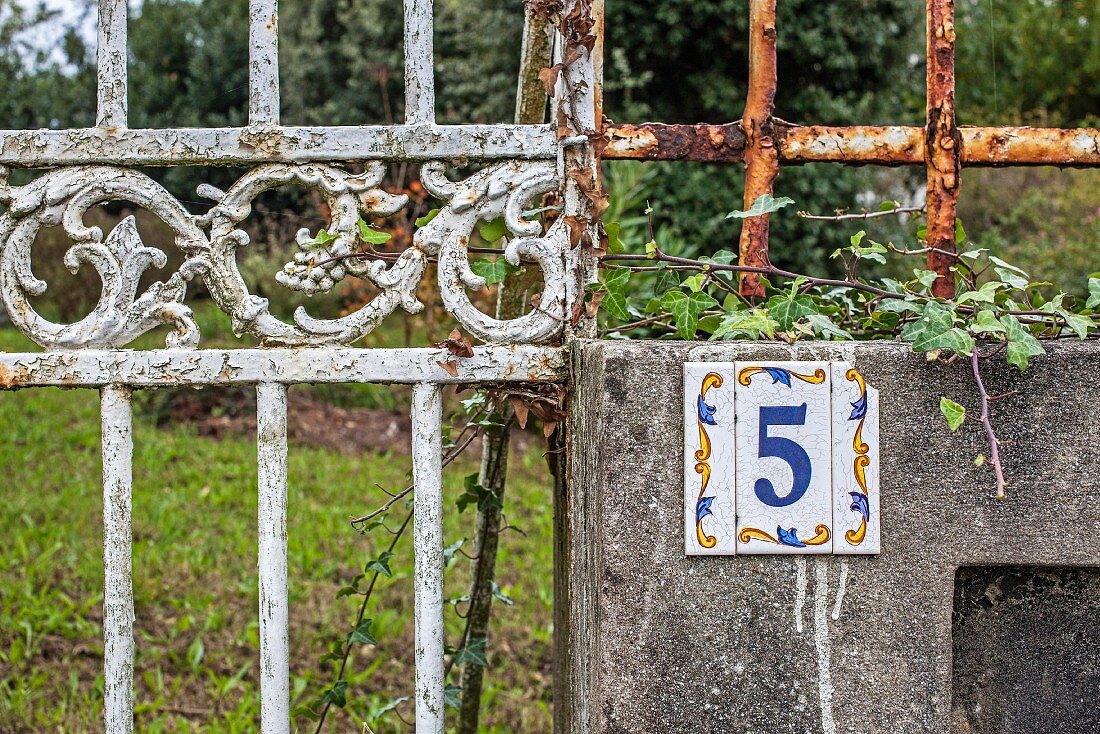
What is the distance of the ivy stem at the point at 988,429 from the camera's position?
1119mm

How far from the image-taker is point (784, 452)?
1.18 meters

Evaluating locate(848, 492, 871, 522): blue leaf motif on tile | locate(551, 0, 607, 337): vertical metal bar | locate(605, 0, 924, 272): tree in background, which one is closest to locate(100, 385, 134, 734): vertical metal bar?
locate(551, 0, 607, 337): vertical metal bar

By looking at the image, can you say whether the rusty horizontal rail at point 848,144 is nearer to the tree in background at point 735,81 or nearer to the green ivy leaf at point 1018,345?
the green ivy leaf at point 1018,345

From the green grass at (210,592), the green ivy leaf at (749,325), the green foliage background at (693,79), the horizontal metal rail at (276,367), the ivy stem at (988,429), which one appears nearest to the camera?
the ivy stem at (988,429)

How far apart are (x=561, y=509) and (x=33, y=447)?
159 inches

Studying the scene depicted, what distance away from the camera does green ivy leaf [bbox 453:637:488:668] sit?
1.72 meters

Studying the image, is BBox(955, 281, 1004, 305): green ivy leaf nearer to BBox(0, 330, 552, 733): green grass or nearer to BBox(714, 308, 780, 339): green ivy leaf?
BBox(714, 308, 780, 339): green ivy leaf

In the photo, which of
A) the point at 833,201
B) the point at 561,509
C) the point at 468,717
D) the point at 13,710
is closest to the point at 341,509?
the point at 13,710

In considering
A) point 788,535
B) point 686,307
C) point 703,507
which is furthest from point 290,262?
point 788,535

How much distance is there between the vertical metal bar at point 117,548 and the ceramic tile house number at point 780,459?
2.84 feet

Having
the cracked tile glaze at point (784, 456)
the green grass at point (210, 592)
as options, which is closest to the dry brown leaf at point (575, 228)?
the cracked tile glaze at point (784, 456)

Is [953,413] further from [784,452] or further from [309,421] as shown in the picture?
[309,421]

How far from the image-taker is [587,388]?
124 centimetres

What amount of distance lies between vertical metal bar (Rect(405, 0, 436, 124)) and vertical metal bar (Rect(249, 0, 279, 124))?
205 millimetres
